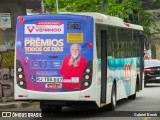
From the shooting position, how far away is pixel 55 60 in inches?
572

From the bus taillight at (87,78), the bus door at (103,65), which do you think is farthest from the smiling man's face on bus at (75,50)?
the bus door at (103,65)

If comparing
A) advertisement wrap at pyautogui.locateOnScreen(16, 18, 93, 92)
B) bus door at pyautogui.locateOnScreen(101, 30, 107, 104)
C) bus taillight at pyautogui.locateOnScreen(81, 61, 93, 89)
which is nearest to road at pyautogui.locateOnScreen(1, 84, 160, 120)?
bus door at pyautogui.locateOnScreen(101, 30, 107, 104)

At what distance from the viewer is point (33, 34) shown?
14742 millimetres

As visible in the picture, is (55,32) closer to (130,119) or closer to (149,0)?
(130,119)

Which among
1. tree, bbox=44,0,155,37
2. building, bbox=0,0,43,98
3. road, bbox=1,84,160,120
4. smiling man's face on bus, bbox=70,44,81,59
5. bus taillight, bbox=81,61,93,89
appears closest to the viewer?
bus taillight, bbox=81,61,93,89

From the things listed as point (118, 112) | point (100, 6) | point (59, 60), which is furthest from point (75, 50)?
point (100, 6)

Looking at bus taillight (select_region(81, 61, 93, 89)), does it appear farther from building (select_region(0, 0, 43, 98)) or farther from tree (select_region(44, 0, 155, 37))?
tree (select_region(44, 0, 155, 37))

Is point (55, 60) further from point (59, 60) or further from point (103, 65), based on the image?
point (103, 65)

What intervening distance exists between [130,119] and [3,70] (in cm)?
722

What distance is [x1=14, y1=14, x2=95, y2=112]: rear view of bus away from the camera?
567 inches

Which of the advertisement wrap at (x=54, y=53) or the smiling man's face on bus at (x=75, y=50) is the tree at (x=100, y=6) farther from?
the smiling man's face on bus at (x=75, y=50)

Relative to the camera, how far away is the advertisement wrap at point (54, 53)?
47.4 feet

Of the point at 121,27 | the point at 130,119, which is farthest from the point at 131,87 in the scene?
the point at 130,119

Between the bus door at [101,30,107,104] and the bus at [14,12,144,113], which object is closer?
the bus at [14,12,144,113]
